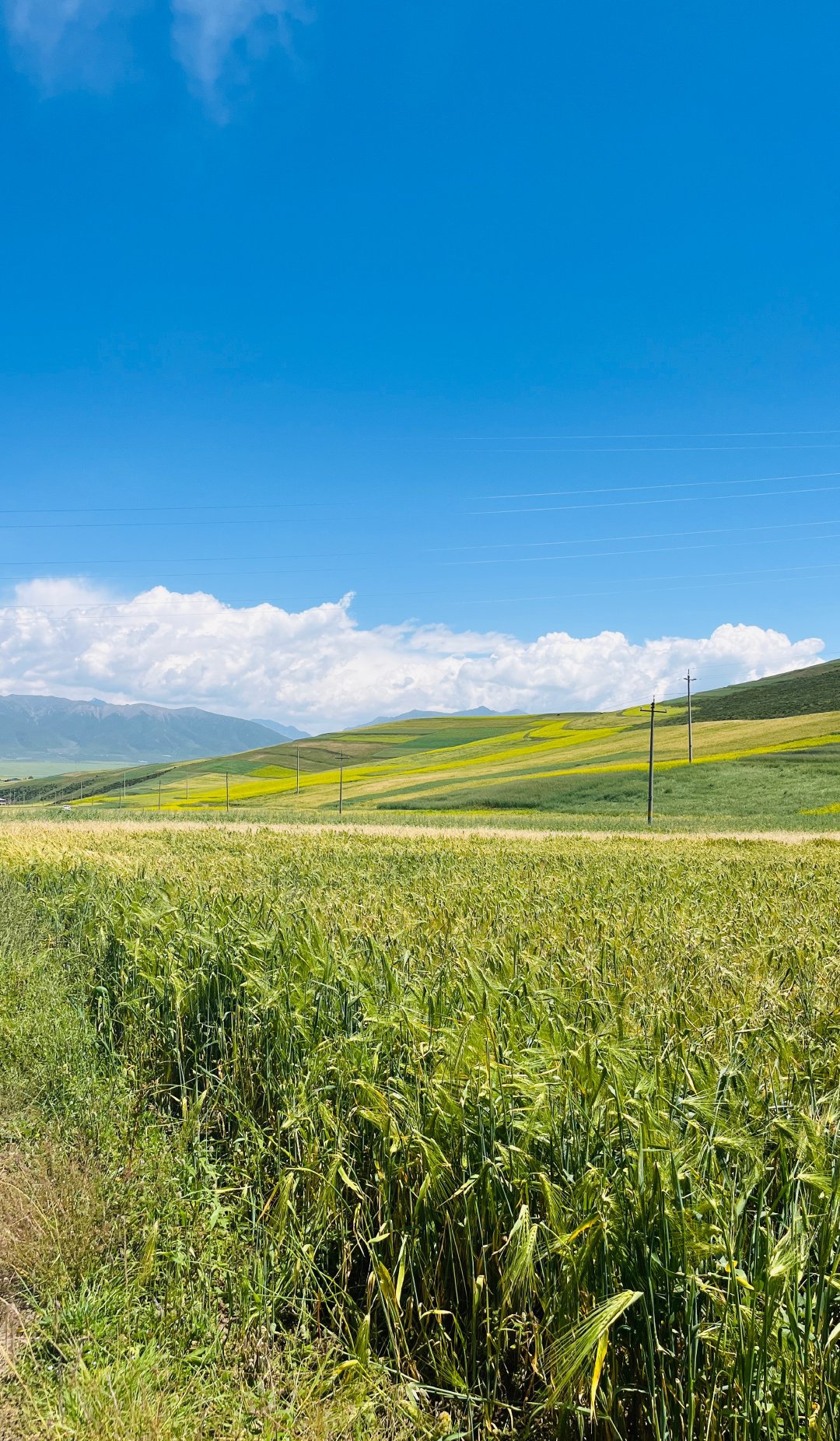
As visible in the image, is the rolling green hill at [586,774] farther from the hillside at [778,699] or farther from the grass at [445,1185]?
the grass at [445,1185]

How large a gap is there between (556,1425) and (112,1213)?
2.75 m

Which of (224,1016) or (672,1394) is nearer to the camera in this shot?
(672,1394)

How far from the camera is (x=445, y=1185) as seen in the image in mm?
3424

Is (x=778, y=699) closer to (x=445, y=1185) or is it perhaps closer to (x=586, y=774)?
(x=586, y=774)

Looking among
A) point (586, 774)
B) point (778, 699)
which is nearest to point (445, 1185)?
point (586, 774)

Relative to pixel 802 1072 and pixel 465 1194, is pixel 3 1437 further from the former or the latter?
pixel 802 1072

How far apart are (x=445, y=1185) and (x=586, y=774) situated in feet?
251

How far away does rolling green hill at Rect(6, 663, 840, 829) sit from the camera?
58625 mm

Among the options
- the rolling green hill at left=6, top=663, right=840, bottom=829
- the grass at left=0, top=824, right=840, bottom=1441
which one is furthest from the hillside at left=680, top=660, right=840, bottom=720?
the grass at left=0, top=824, right=840, bottom=1441

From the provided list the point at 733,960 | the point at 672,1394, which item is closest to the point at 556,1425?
the point at 672,1394

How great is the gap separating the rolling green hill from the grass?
144ft

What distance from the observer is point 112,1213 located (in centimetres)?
425

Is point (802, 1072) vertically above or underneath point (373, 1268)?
above

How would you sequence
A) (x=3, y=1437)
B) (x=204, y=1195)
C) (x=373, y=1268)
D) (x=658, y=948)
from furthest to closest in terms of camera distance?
(x=658, y=948) → (x=204, y=1195) → (x=373, y=1268) → (x=3, y=1437)
